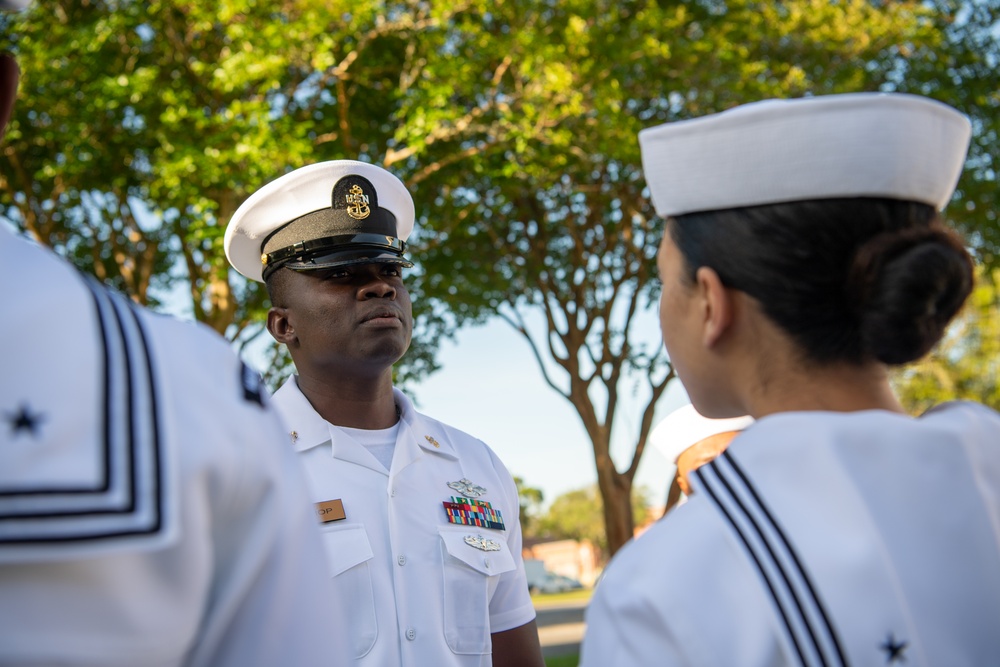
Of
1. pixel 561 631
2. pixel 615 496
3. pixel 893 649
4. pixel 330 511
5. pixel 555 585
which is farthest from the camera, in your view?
pixel 555 585

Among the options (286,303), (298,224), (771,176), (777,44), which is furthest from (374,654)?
(777,44)

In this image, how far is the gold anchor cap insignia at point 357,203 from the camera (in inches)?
127

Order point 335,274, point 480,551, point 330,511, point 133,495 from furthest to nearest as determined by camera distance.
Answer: point 335,274 → point 480,551 → point 330,511 → point 133,495

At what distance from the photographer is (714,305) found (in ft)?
5.07

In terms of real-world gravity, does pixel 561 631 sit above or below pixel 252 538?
below

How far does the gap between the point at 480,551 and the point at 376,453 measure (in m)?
0.44

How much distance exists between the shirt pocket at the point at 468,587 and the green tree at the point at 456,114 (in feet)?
21.9

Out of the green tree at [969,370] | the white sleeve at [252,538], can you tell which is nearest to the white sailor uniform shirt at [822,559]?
the white sleeve at [252,538]

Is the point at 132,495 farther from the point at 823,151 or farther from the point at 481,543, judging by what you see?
the point at 481,543

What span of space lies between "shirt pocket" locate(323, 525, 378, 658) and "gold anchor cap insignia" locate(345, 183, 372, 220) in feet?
3.50

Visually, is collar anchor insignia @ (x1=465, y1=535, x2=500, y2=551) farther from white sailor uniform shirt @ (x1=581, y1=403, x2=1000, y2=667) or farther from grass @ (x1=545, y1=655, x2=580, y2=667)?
grass @ (x1=545, y1=655, x2=580, y2=667)

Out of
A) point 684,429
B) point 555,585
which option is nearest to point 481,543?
point 684,429

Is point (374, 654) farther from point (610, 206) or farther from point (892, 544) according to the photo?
point (610, 206)

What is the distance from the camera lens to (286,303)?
3168 mm
